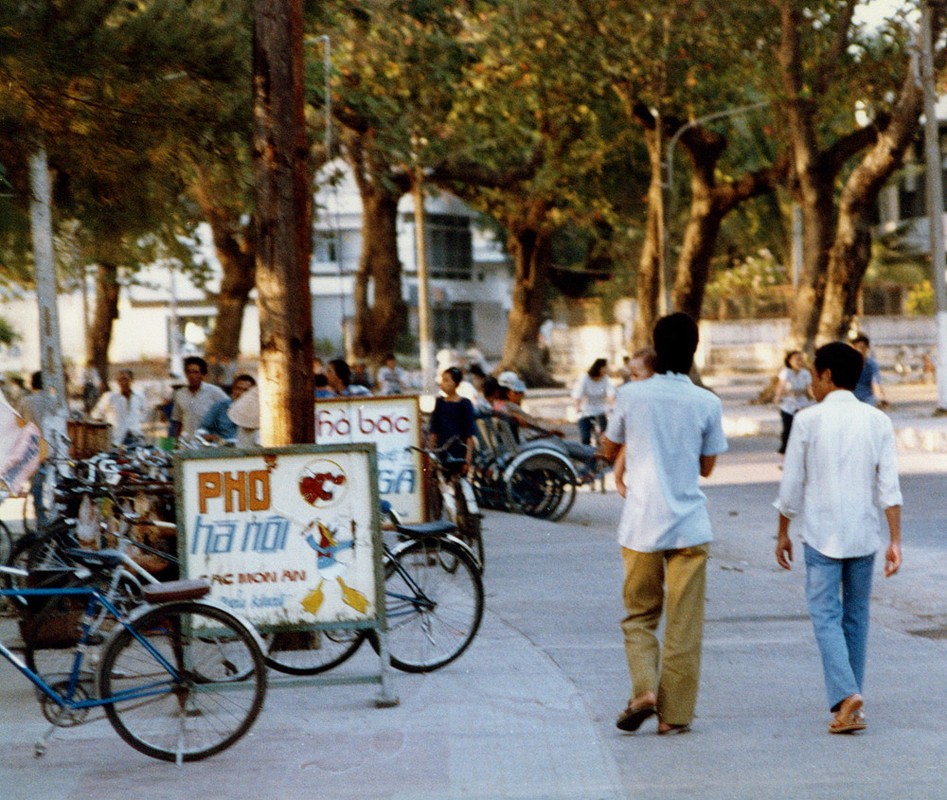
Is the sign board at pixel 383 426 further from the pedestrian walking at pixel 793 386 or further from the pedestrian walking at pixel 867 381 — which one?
the pedestrian walking at pixel 793 386

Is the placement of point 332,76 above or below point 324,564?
above

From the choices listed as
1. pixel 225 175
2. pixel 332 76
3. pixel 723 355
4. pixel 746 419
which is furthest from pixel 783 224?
pixel 225 175

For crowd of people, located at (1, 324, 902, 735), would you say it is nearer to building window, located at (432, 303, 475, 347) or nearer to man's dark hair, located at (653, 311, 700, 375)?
man's dark hair, located at (653, 311, 700, 375)

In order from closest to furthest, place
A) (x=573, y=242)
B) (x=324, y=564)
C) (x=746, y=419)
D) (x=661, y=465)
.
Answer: (x=661, y=465), (x=324, y=564), (x=746, y=419), (x=573, y=242)

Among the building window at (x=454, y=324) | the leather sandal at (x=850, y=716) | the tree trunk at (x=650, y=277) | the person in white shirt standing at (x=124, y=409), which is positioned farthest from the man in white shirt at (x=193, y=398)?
the building window at (x=454, y=324)

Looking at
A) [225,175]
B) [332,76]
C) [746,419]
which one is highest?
[332,76]

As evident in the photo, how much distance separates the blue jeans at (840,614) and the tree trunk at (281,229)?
125 inches

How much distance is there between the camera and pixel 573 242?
68.4m

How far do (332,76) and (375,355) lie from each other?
17.9 meters

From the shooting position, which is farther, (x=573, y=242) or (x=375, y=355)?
(x=573, y=242)

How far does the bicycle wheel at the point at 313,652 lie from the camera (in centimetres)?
860

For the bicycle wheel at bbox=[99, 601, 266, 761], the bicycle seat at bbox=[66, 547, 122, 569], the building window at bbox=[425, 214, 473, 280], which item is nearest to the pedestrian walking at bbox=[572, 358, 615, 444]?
the bicycle seat at bbox=[66, 547, 122, 569]

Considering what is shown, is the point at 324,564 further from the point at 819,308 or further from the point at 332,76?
the point at 819,308

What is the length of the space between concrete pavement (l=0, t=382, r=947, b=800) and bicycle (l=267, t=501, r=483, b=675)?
0.45ft
